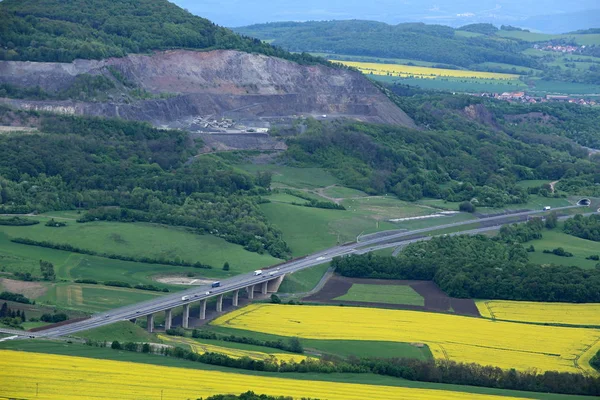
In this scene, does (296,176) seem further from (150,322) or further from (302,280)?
(150,322)

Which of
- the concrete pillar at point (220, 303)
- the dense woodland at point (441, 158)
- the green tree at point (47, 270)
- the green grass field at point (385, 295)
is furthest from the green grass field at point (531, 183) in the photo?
the green tree at point (47, 270)

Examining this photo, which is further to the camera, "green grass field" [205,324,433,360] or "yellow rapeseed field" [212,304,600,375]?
A: "yellow rapeseed field" [212,304,600,375]

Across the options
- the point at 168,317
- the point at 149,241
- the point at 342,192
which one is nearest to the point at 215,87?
the point at 342,192

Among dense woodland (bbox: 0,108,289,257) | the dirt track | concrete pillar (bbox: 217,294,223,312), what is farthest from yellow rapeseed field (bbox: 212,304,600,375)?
dense woodland (bbox: 0,108,289,257)

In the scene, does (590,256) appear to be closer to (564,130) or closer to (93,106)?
(93,106)

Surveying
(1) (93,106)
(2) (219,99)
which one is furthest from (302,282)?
(2) (219,99)

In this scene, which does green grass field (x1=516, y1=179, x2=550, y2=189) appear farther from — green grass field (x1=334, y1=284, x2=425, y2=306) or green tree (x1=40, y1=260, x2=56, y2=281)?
green tree (x1=40, y1=260, x2=56, y2=281)

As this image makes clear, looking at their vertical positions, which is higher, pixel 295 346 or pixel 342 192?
pixel 342 192
